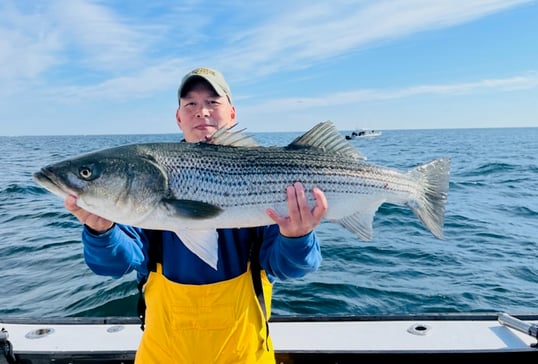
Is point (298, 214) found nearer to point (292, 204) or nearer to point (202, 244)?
point (292, 204)

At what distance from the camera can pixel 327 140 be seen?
13.0 ft

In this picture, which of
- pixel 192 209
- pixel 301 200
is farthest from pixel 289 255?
pixel 192 209

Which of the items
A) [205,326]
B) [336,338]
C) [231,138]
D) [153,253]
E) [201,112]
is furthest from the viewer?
[336,338]

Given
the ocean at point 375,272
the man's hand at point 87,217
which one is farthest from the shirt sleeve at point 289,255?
the ocean at point 375,272

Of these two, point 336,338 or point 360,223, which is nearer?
point 360,223

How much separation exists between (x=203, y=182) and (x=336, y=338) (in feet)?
8.41

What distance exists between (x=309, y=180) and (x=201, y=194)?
86cm

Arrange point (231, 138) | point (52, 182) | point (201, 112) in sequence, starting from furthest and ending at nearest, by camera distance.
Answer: point (201, 112) → point (231, 138) → point (52, 182)

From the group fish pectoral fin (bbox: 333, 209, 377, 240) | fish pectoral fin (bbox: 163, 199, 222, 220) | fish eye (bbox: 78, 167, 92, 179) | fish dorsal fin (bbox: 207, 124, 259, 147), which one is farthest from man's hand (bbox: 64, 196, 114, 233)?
fish pectoral fin (bbox: 333, 209, 377, 240)

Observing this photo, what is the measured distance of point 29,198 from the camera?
22.3 metres

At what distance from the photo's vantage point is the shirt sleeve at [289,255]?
142 inches

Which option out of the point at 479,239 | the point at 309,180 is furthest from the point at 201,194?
the point at 479,239

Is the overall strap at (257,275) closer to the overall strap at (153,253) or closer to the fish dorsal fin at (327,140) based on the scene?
the overall strap at (153,253)

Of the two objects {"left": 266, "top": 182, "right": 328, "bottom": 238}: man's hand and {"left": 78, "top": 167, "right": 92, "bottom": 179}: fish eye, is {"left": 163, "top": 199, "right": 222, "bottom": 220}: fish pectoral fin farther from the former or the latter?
{"left": 78, "top": 167, "right": 92, "bottom": 179}: fish eye
